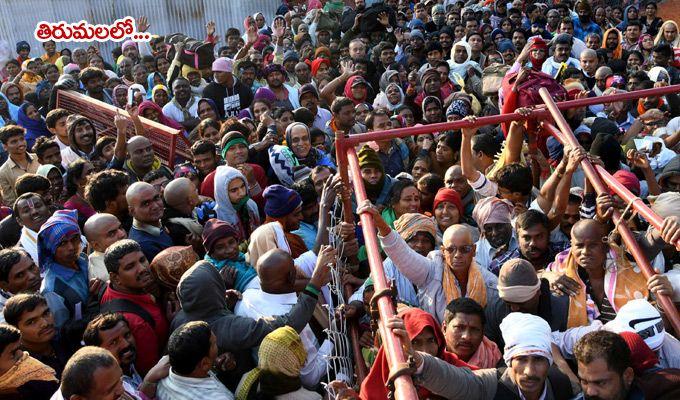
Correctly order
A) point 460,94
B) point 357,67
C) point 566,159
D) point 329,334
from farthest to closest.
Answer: point 357,67
point 460,94
point 566,159
point 329,334

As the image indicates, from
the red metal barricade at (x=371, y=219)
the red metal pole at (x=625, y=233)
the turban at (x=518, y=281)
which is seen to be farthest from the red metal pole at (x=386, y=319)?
the red metal pole at (x=625, y=233)

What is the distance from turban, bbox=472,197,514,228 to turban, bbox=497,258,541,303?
0.96 meters

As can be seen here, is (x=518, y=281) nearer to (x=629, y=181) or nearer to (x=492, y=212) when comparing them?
(x=492, y=212)

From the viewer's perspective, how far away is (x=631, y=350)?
2896 millimetres

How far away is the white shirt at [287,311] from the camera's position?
344 cm

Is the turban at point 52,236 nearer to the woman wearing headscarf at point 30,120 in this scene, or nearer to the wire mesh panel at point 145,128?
the wire mesh panel at point 145,128

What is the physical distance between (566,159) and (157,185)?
290cm

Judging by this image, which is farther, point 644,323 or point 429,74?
point 429,74

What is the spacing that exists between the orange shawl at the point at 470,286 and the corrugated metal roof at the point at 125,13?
12.9m

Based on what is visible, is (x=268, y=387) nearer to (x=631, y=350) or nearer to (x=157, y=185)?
(x=631, y=350)

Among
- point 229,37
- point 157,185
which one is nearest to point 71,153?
point 157,185

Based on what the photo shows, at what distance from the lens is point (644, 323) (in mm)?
3029

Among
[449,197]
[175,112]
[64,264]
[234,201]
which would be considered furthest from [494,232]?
[175,112]

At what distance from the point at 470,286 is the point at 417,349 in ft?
2.73
